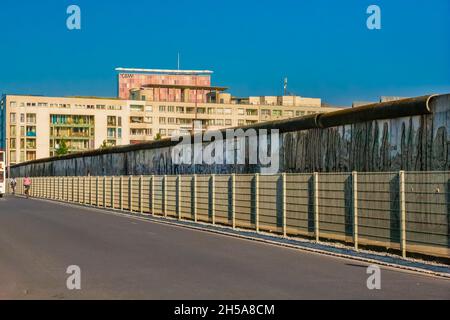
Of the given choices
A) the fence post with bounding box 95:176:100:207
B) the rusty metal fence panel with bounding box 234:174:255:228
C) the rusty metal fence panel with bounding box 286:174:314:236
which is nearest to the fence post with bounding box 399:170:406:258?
the rusty metal fence panel with bounding box 286:174:314:236

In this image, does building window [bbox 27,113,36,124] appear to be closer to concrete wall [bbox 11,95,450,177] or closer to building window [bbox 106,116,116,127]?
building window [bbox 106,116,116,127]

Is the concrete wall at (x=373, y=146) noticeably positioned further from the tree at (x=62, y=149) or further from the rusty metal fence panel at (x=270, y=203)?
the tree at (x=62, y=149)

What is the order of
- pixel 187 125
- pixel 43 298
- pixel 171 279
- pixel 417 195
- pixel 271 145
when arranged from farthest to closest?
pixel 187 125
pixel 271 145
pixel 417 195
pixel 171 279
pixel 43 298

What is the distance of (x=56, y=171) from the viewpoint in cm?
6619

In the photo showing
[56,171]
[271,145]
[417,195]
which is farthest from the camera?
[56,171]

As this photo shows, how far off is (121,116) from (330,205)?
451 feet

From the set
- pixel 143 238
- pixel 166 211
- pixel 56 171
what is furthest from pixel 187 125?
pixel 143 238

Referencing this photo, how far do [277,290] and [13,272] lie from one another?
4.60 meters

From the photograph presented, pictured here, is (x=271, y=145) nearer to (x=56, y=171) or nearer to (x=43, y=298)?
(x=43, y=298)

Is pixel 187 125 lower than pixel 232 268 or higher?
higher

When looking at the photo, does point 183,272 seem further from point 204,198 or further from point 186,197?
point 186,197

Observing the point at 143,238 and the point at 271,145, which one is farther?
the point at 271,145

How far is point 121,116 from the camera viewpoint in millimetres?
152625

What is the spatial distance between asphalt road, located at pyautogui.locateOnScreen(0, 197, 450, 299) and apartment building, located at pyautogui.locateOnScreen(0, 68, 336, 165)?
125 metres
